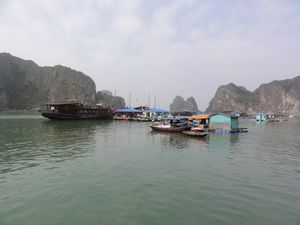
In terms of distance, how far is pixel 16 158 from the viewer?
1675 cm

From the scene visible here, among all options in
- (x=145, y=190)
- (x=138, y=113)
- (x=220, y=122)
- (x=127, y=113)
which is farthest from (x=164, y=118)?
(x=145, y=190)

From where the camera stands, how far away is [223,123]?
3941 cm

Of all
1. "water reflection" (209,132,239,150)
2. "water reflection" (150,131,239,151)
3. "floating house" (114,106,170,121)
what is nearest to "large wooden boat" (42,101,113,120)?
"floating house" (114,106,170,121)

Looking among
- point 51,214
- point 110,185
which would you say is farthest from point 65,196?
point 110,185

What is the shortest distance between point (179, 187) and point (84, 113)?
62.7 m

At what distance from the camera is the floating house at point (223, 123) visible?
38.6 meters

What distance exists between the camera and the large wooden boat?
202 feet

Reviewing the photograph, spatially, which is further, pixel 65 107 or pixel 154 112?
pixel 154 112

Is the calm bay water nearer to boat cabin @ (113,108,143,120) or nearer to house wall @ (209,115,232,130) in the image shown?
house wall @ (209,115,232,130)

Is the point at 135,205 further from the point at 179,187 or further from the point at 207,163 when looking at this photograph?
the point at 207,163

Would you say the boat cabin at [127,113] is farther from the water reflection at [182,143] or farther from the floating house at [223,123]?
the water reflection at [182,143]

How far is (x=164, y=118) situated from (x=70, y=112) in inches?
1223

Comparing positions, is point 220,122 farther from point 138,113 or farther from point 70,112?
point 138,113

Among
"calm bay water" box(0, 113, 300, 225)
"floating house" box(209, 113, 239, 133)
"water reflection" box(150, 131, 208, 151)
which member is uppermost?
"floating house" box(209, 113, 239, 133)
